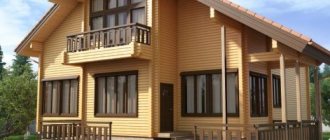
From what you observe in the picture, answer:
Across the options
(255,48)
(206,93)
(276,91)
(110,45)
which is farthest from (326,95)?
(110,45)

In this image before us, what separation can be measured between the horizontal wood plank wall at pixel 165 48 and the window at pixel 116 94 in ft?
3.57

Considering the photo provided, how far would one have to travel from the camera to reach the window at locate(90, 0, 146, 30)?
1711 centimetres

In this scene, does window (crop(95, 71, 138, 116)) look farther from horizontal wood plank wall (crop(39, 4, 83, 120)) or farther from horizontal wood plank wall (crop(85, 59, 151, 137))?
horizontal wood plank wall (crop(39, 4, 83, 120))

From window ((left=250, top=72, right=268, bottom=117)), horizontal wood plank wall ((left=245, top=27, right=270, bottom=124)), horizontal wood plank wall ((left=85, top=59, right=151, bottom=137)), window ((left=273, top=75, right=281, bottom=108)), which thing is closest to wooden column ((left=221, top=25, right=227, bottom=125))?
horizontal wood plank wall ((left=245, top=27, right=270, bottom=124))

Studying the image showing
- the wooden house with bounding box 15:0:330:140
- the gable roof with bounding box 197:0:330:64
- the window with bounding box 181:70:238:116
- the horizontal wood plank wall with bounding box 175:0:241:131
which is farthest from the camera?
the horizontal wood plank wall with bounding box 175:0:241:131

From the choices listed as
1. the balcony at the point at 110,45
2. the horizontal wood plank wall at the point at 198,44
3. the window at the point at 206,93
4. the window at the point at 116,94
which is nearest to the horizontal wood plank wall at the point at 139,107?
the window at the point at 116,94

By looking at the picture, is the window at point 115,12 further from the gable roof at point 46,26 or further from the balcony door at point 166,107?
the balcony door at point 166,107

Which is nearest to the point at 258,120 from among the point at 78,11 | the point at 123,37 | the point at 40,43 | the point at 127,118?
the point at 127,118

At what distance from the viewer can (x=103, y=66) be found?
1797 cm

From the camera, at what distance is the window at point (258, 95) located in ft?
52.5

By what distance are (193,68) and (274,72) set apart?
395cm

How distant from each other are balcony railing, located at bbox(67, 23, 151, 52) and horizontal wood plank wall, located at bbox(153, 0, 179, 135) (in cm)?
62

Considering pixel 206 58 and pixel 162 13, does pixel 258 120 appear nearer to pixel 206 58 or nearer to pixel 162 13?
pixel 206 58

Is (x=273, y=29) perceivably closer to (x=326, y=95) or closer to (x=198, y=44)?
(x=198, y=44)
